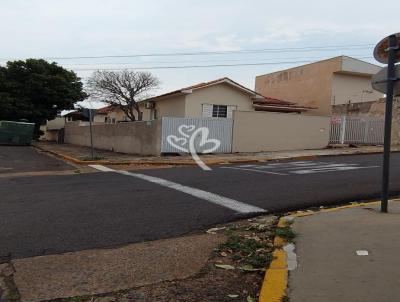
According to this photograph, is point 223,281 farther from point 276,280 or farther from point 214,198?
point 214,198

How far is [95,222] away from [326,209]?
4.00m

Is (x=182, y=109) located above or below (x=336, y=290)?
above

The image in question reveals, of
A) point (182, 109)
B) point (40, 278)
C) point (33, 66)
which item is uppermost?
point (33, 66)

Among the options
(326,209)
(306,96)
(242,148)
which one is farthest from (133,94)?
(326,209)

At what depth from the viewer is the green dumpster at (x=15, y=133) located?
1470 inches

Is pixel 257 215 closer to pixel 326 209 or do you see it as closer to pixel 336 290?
pixel 326 209

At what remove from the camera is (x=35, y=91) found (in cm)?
4694

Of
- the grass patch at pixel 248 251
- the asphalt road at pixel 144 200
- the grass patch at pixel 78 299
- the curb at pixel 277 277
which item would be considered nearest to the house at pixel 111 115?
the asphalt road at pixel 144 200

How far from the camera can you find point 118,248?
6.04 m

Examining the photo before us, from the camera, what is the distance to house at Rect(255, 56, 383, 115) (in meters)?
34.7

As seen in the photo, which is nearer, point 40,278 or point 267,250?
point 40,278

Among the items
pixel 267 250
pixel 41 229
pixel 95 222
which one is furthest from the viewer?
pixel 95 222

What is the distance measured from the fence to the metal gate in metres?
6.84

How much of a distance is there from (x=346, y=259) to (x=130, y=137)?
21067 millimetres
